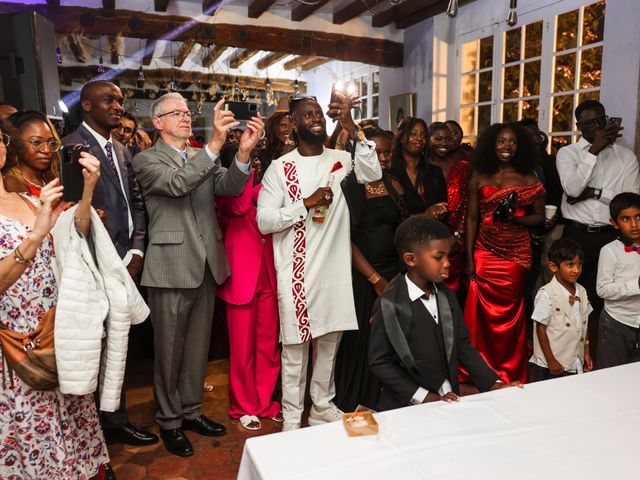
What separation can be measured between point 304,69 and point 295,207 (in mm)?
8738

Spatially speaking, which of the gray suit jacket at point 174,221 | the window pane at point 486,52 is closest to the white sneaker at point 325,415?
the gray suit jacket at point 174,221

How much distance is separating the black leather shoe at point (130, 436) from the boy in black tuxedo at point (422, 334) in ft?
4.72

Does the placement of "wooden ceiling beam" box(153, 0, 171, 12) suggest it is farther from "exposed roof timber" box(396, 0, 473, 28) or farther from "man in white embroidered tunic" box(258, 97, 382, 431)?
"man in white embroidered tunic" box(258, 97, 382, 431)

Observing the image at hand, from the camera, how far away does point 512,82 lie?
5.70 metres

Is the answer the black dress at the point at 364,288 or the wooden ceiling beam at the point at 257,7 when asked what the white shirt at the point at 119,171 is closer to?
the black dress at the point at 364,288

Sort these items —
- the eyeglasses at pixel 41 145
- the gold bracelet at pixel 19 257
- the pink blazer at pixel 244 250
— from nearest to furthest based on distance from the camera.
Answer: the gold bracelet at pixel 19 257
the eyeglasses at pixel 41 145
the pink blazer at pixel 244 250

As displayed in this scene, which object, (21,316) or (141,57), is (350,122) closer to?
(21,316)

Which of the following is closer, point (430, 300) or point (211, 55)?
point (430, 300)

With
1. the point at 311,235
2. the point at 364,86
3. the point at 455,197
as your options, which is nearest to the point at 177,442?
the point at 311,235

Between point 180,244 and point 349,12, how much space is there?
5.16 metres

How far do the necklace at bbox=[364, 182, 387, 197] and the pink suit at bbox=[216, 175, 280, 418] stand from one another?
61cm

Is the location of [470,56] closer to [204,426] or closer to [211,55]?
[211,55]

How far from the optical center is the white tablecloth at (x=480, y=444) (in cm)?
120

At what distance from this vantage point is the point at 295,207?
8.59ft
